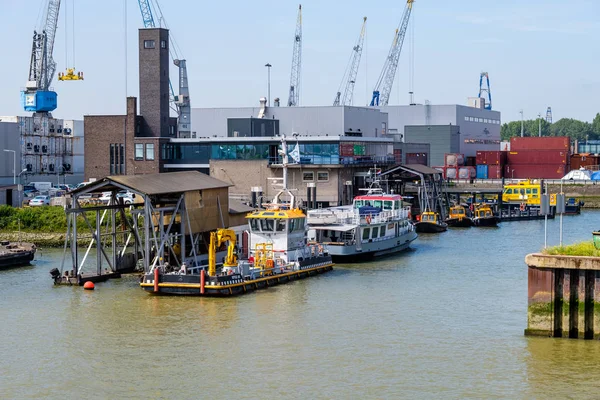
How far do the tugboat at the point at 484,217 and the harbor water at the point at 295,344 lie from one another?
32.0 metres

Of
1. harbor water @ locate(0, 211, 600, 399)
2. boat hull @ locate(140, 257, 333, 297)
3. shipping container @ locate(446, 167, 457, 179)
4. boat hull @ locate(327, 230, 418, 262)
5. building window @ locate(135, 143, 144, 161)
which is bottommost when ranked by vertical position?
harbor water @ locate(0, 211, 600, 399)

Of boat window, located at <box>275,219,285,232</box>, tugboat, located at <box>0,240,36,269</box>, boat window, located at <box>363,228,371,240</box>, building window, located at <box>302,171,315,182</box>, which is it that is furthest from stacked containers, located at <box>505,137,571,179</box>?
boat window, located at <box>275,219,285,232</box>

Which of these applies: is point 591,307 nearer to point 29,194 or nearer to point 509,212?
point 509,212

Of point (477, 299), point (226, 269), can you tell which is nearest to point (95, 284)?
point (226, 269)

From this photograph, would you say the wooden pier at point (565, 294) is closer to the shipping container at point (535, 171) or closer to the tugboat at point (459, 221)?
the tugboat at point (459, 221)

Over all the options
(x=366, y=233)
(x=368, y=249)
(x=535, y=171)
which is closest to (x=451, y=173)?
(x=535, y=171)

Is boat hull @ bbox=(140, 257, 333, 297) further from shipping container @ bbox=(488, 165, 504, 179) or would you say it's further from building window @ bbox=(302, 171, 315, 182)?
shipping container @ bbox=(488, 165, 504, 179)

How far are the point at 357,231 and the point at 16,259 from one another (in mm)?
18687

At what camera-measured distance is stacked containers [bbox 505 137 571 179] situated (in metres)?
129

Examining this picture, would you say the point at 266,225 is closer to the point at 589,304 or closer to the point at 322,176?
the point at 589,304

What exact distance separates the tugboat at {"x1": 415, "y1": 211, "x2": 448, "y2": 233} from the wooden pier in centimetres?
4186

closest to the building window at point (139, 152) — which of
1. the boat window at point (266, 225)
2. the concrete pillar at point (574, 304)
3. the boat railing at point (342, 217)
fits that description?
the boat railing at point (342, 217)

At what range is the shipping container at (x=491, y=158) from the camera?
427 feet

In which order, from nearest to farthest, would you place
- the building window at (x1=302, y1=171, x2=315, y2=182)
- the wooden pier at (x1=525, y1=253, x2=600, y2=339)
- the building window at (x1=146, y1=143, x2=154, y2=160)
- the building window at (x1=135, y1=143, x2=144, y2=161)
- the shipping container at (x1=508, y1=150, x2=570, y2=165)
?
the wooden pier at (x1=525, y1=253, x2=600, y2=339) → the building window at (x1=302, y1=171, x2=315, y2=182) → the building window at (x1=146, y1=143, x2=154, y2=160) → the building window at (x1=135, y1=143, x2=144, y2=161) → the shipping container at (x1=508, y1=150, x2=570, y2=165)
